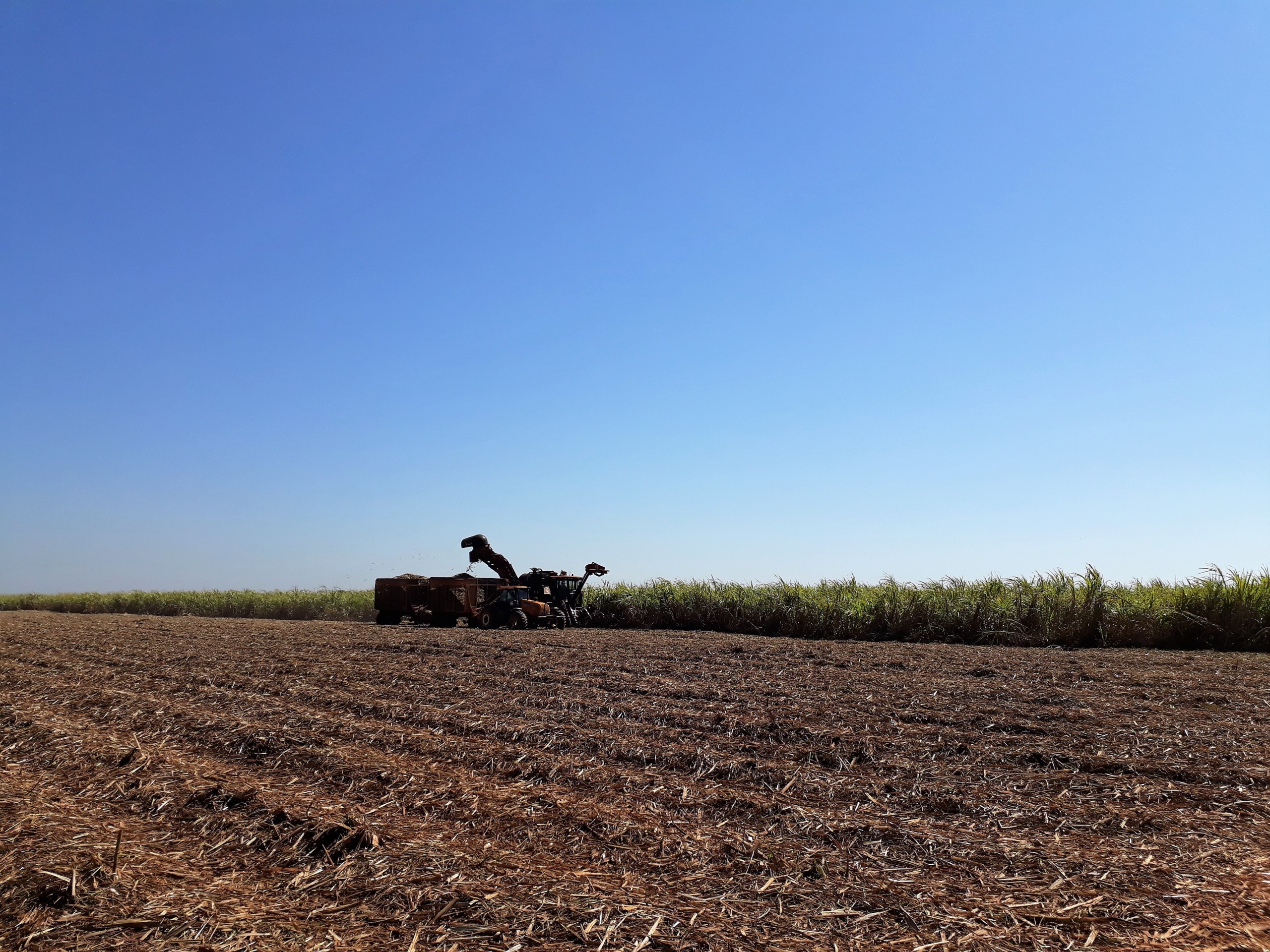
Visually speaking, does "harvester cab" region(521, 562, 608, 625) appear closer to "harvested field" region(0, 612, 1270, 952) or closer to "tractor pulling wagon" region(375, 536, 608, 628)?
"tractor pulling wagon" region(375, 536, 608, 628)

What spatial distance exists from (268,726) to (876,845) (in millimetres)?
5680

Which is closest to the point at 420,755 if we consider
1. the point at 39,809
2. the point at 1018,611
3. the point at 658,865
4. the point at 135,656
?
the point at 39,809

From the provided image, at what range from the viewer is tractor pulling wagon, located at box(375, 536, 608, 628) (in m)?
22.6

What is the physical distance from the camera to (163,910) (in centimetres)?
356

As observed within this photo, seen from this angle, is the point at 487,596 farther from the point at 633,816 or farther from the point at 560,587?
the point at 633,816

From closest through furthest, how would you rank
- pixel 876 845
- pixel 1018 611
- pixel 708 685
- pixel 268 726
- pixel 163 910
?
pixel 163 910, pixel 876 845, pixel 268 726, pixel 708 685, pixel 1018 611

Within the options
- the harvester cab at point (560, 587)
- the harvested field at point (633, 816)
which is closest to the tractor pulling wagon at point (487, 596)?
the harvester cab at point (560, 587)

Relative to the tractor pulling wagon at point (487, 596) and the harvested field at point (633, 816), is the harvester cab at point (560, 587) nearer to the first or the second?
the tractor pulling wagon at point (487, 596)

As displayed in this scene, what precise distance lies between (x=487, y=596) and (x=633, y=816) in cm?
1986

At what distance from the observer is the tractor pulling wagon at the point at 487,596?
Result: 2258 cm

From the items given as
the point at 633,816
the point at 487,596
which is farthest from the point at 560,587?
the point at 633,816

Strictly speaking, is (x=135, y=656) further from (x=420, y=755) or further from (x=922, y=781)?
(x=922, y=781)

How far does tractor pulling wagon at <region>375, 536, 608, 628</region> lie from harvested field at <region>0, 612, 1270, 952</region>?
12.5m

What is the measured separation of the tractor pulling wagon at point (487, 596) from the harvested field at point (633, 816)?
12535 millimetres
